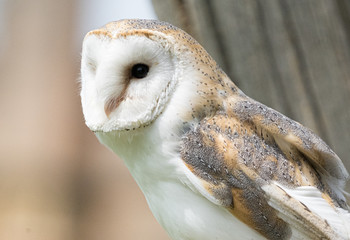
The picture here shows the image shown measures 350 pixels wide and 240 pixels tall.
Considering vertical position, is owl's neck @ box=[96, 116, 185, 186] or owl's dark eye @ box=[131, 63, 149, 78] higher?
owl's dark eye @ box=[131, 63, 149, 78]

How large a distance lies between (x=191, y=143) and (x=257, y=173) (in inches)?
7.5

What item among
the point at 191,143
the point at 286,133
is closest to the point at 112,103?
the point at 191,143

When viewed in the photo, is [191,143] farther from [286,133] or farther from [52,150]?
[52,150]

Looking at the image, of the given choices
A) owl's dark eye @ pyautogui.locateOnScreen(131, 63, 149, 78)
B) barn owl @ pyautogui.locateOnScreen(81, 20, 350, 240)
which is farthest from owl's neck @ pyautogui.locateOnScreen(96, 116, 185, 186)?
owl's dark eye @ pyautogui.locateOnScreen(131, 63, 149, 78)

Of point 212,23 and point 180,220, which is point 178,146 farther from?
point 212,23

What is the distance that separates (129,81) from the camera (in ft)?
4.76

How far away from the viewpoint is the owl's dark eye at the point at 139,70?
1.44 meters

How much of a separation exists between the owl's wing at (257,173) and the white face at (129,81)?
0.14m

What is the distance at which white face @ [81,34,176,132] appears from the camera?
4.60 ft

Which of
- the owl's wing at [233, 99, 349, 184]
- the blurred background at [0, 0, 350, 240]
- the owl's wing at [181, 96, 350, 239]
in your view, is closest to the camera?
the owl's wing at [181, 96, 350, 239]

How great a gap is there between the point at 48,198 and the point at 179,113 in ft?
12.5

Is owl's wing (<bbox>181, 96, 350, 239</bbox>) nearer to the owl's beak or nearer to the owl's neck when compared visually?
the owl's neck

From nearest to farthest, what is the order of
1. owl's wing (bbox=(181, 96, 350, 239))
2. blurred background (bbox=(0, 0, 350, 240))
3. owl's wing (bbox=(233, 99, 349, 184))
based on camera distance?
owl's wing (bbox=(181, 96, 350, 239)) → owl's wing (bbox=(233, 99, 349, 184)) → blurred background (bbox=(0, 0, 350, 240))

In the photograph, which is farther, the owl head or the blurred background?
the blurred background
